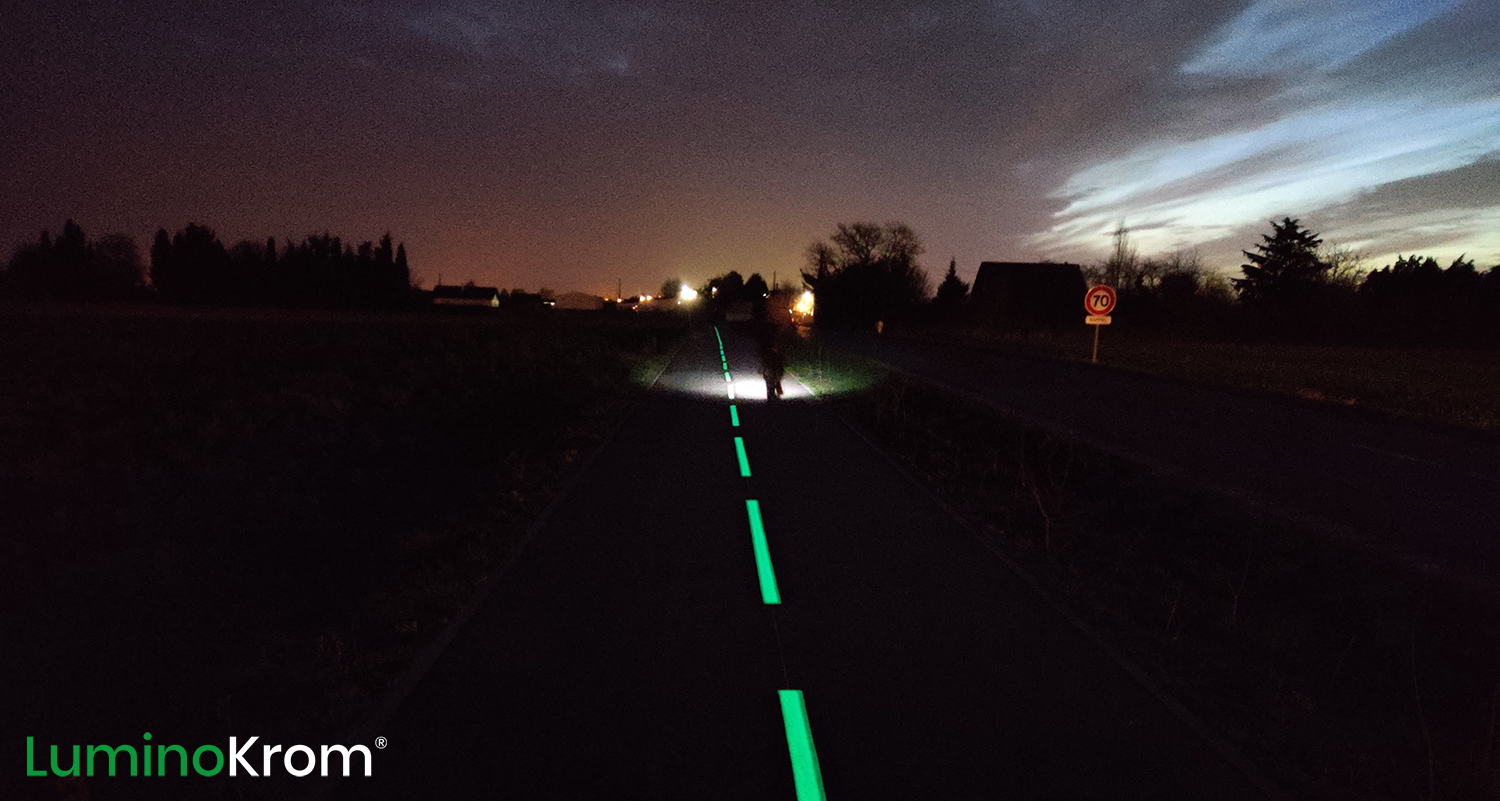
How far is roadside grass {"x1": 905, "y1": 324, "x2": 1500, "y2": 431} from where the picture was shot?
17688 millimetres

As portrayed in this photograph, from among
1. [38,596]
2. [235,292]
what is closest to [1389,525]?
[38,596]

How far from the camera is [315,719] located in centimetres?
413

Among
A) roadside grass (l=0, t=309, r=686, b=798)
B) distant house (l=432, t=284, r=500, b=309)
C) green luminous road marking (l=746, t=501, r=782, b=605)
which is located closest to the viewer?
roadside grass (l=0, t=309, r=686, b=798)

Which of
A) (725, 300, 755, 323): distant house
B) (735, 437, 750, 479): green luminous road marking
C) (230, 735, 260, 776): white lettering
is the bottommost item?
(230, 735, 260, 776): white lettering

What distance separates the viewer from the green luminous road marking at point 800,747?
342 centimetres

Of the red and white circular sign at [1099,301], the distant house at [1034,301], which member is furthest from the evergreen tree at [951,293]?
→ the red and white circular sign at [1099,301]

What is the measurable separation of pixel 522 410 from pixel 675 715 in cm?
1079

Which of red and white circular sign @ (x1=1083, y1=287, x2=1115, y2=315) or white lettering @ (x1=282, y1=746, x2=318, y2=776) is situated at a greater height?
red and white circular sign @ (x1=1083, y1=287, x2=1115, y2=315)

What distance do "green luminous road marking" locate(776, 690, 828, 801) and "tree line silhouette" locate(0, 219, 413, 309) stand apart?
84507mm

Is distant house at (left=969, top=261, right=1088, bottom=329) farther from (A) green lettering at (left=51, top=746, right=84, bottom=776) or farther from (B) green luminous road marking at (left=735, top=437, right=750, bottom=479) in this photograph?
(A) green lettering at (left=51, top=746, right=84, bottom=776)

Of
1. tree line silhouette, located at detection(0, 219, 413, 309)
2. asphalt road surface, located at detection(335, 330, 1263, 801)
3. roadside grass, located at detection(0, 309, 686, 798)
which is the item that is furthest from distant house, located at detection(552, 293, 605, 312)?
asphalt road surface, located at detection(335, 330, 1263, 801)

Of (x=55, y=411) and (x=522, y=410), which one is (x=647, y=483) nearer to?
(x=522, y=410)

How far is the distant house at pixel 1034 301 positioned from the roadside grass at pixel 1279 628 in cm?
5069

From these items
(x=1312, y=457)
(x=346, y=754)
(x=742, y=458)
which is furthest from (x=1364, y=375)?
(x=346, y=754)
